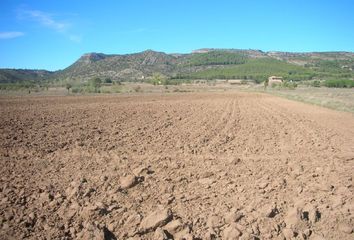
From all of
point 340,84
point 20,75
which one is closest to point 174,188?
point 340,84

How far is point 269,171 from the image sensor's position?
9.14 metres

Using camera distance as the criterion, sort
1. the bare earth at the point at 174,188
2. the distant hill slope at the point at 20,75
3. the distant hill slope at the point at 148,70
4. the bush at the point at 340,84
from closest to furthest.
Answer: the bare earth at the point at 174,188 → the bush at the point at 340,84 → the distant hill slope at the point at 20,75 → the distant hill slope at the point at 148,70

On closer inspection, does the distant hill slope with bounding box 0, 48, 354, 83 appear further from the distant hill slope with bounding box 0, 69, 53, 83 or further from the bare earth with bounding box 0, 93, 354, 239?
the bare earth with bounding box 0, 93, 354, 239

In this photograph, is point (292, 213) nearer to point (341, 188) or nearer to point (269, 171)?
point (341, 188)

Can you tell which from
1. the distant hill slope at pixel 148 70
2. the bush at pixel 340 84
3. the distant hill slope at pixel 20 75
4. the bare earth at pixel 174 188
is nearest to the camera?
the bare earth at pixel 174 188

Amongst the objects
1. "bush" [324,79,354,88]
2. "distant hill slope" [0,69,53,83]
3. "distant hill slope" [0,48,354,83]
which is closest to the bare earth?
"bush" [324,79,354,88]

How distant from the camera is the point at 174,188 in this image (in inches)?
301

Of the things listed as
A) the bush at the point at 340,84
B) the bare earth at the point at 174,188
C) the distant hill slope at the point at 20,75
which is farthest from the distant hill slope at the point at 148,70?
the bare earth at the point at 174,188

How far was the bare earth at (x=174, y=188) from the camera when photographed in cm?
579

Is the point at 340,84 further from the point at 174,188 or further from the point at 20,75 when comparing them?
the point at 20,75

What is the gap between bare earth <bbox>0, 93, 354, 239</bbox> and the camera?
19.0 feet

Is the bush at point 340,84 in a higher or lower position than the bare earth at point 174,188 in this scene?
lower

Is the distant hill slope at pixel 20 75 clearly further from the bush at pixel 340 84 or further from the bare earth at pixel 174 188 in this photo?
the bare earth at pixel 174 188

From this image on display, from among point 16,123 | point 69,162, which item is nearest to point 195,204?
point 69,162
